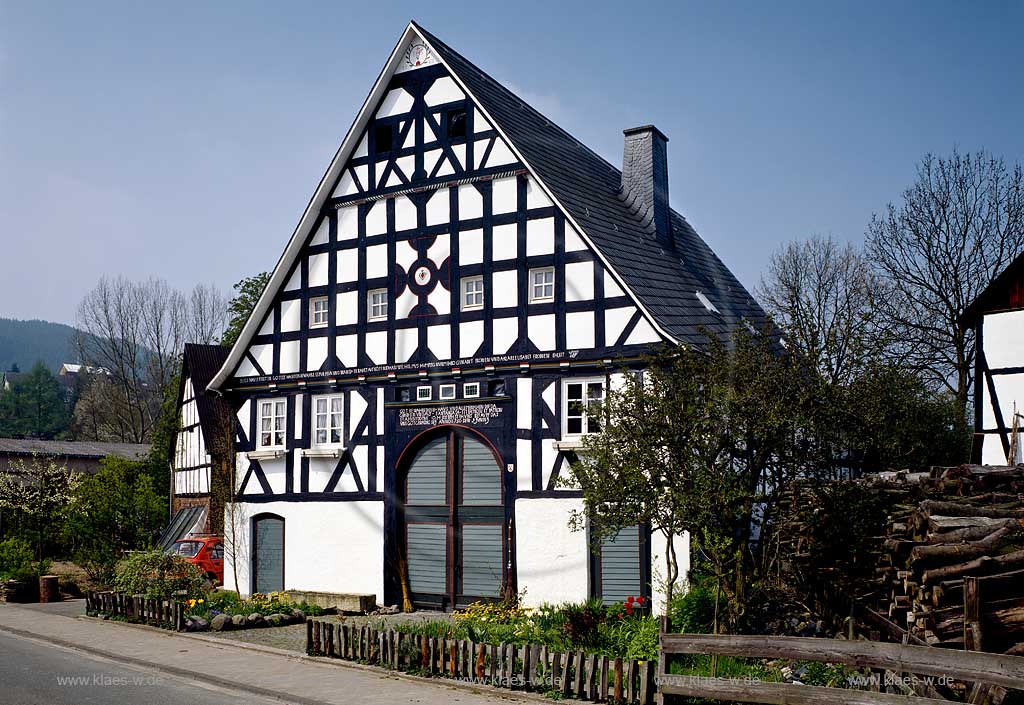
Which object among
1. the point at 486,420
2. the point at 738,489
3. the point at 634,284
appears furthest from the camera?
the point at 486,420

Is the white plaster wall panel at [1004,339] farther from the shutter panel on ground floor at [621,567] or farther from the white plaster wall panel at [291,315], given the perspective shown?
the white plaster wall panel at [291,315]

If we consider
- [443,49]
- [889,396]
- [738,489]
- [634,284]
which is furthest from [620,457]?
[443,49]

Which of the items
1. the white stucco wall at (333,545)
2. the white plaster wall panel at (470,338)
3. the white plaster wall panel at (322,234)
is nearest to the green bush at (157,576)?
the white stucco wall at (333,545)

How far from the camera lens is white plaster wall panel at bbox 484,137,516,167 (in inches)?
863

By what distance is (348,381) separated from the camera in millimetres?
23953

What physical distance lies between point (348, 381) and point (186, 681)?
31.5 feet

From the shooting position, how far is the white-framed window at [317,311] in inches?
977

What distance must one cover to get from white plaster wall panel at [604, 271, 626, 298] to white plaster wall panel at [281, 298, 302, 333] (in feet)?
27.7

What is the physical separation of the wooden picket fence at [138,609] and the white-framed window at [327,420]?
4.95 meters

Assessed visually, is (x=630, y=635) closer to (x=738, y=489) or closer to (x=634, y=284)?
(x=738, y=489)

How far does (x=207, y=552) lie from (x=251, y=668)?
13.8 m

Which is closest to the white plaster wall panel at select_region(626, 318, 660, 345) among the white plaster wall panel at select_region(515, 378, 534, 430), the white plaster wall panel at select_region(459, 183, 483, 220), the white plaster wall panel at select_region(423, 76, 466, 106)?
the white plaster wall panel at select_region(515, 378, 534, 430)

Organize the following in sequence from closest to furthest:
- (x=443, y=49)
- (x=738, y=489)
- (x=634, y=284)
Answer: (x=738, y=489) → (x=634, y=284) → (x=443, y=49)

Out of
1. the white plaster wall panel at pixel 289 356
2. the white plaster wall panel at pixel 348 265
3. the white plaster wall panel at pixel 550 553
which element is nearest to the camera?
the white plaster wall panel at pixel 550 553
